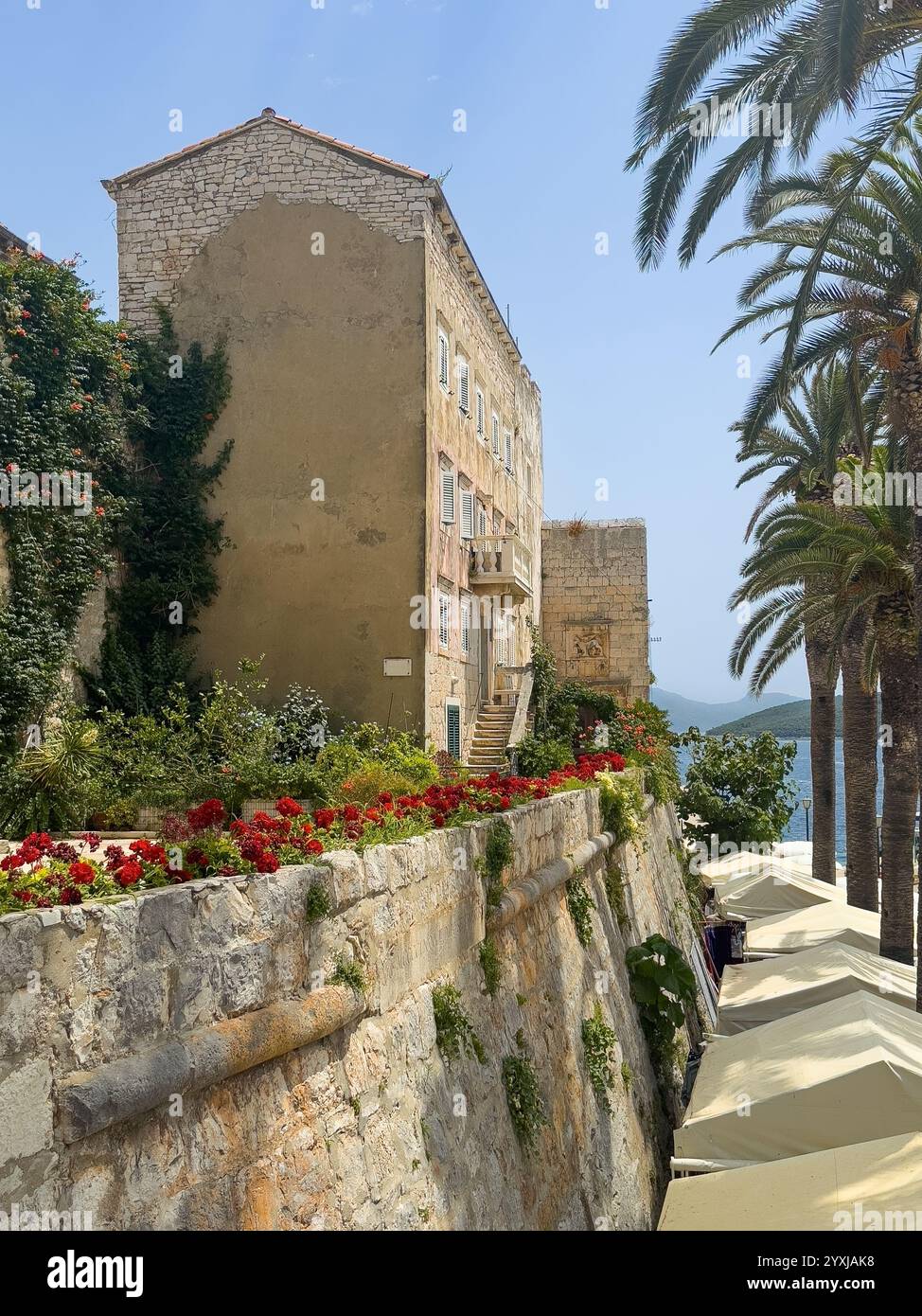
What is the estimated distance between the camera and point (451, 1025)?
758 cm

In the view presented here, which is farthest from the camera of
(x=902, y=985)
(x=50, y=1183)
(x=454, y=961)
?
(x=902, y=985)

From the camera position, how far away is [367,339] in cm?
1955

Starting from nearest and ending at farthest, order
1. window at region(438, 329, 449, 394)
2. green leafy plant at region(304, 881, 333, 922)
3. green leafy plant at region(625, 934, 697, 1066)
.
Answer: green leafy plant at region(304, 881, 333, 922) < green leafy plant at region(625, 934, 697, 1066) < window at region(438, 329, 449, 394)

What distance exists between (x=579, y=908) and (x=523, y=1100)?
3.57 metres

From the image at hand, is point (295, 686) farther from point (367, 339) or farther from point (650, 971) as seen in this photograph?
point (650, 971)

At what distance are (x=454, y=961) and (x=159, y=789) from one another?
6912 mm

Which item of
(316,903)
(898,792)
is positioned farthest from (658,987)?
(316,903)

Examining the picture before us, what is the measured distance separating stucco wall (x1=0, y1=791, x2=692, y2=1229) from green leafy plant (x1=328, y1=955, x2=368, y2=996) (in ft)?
0.22

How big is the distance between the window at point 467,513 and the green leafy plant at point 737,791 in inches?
388

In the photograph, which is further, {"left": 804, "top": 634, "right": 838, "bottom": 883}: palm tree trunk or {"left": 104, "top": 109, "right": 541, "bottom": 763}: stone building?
{"left": 804, "top": 634, "right": 838, "bottom": 883}: palm tree trunk

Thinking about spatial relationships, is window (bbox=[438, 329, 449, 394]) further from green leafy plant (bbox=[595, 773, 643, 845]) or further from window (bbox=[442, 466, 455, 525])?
green leafy plant (bbox=[595, 773, 643, 845])

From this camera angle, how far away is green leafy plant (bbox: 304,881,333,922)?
5.89m

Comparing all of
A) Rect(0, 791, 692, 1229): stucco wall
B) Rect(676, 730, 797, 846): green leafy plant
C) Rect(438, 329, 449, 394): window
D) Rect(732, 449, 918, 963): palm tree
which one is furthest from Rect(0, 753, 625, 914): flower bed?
Rect(676, 730, 797, 846): green leafy plant
